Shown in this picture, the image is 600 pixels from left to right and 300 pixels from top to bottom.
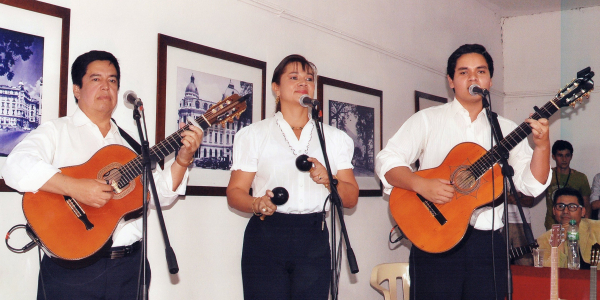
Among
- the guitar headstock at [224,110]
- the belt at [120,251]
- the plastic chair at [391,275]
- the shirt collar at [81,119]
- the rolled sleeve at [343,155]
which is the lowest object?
the plastic chair at [391,275]

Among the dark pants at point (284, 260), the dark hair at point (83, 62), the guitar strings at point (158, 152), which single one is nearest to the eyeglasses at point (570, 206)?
the dark pants at point (284, 260)

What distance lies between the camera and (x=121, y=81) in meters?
3.04

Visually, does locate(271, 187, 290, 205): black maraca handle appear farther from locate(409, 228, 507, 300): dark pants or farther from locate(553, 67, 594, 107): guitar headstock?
locate(553, 67, 594, 107): guitar headstock

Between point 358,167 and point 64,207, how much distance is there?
2.87m

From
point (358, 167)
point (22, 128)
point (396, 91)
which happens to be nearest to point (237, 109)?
point (22, 128)

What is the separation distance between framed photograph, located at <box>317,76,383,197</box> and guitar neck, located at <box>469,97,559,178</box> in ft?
5.63

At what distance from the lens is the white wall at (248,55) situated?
296cm

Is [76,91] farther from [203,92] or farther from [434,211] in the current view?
[434,211]

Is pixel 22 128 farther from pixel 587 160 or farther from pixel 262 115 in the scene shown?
pixel 587 160

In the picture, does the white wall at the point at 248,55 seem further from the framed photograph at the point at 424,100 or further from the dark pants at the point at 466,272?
the dark pants at the point at 466,272

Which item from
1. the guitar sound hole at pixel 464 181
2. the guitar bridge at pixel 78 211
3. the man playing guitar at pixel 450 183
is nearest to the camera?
the guitar bridge at pixel 78 211

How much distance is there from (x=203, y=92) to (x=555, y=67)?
5.44 meters

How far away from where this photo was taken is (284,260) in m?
2.57

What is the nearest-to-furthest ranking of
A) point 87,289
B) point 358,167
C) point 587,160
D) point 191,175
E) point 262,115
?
point 87,289 → point 191,175 → point 262,115 → point 358,167 → point 587,160
